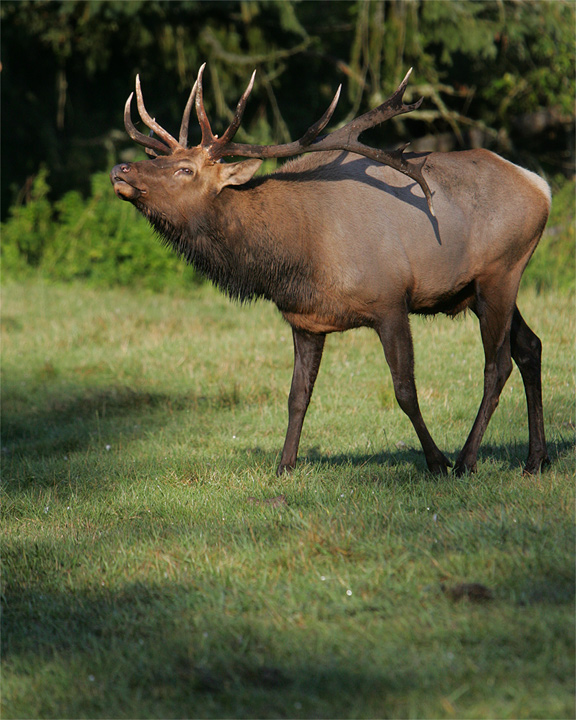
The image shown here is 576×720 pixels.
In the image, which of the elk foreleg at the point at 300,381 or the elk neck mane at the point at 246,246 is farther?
the elk foreleg at the point at 300,381

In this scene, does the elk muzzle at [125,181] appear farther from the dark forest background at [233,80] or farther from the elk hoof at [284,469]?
the dark forest background at [233,80]

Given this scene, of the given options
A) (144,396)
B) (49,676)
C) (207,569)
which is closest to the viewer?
(49,676)

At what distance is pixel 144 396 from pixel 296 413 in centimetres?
277

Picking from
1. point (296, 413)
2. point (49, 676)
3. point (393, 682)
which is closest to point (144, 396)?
point (296, 413)

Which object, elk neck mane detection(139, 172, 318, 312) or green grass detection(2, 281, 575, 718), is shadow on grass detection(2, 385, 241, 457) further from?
elk neck mane detection(139, 172, 318, 312)

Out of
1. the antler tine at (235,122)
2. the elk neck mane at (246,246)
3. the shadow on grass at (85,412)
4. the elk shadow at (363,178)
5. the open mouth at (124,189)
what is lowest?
the shadow on grass at (85,412)

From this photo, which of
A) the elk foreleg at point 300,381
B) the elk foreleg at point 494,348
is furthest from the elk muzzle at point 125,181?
the elk foreleg at point 494,348

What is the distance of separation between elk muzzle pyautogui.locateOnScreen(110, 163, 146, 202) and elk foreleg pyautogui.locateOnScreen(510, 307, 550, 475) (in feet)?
9.40

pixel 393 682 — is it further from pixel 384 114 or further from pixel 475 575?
pixel 384 114

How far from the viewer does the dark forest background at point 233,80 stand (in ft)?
48.5

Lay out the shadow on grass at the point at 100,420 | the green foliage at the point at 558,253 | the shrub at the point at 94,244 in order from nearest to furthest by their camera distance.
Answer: the shadow on grass at the point at 100,420
the green foliage at the point at 558,253
the shrub at the point at 94,244

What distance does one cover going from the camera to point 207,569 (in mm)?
4297

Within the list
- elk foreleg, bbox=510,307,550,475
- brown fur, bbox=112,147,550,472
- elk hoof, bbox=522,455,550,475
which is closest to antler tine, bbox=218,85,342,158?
brown fur, bbox=112,147,550,472

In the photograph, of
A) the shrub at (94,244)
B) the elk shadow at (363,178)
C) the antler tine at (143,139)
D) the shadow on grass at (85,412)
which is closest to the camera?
the elk shadow at (363,178)
